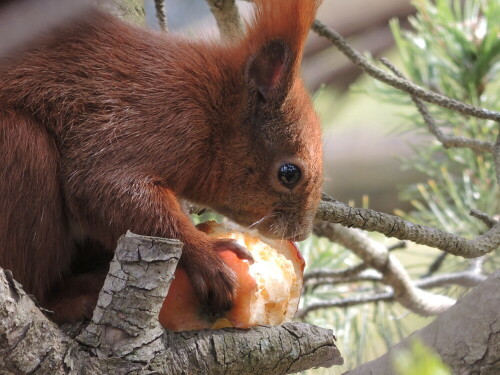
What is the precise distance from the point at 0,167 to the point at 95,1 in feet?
1.95

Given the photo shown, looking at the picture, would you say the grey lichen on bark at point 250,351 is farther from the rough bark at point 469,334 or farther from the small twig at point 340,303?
the small twig at point 340,303

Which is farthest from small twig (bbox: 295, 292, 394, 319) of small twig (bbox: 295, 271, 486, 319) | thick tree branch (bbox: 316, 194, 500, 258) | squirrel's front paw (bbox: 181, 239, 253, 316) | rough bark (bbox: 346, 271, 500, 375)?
rough bark (bbox: 346, 271, 500, 375)

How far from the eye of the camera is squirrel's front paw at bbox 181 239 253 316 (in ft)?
3.39

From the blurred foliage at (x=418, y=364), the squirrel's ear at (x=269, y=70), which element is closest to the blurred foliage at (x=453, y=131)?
the squirrel's ear at (x=269, y=70)

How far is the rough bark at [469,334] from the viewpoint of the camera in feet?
2.60

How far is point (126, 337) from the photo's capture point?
3.03 ft

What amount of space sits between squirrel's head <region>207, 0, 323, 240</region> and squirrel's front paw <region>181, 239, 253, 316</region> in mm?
221

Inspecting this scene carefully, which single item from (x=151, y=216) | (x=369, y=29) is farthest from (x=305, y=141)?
(x=369, y=29)

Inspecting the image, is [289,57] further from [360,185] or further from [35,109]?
[360,185]

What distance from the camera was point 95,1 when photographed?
5.01 feet

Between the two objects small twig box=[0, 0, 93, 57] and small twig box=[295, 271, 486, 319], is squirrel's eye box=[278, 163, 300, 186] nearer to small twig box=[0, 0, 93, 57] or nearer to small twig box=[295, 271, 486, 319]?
small twig box=[0, 0, 93, 57]

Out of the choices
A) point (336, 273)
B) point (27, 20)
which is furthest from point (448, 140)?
point (27, 20)

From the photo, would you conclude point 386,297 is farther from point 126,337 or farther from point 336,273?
point 126,337

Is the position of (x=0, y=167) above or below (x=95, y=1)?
below
